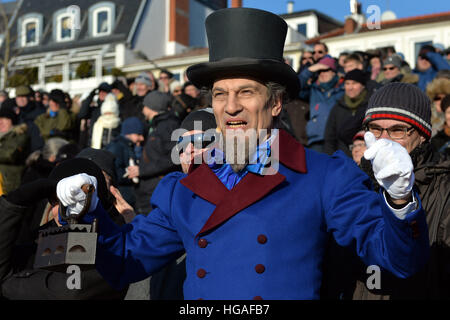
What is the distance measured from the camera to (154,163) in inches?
313

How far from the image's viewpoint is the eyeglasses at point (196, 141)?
16.1 feet

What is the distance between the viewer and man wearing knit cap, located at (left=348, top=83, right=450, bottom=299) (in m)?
3.65

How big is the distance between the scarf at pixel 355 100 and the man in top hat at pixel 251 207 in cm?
515

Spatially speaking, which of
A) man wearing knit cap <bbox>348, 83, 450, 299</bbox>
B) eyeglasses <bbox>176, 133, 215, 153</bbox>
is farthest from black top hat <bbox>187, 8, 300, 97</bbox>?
eyeglasses <bbox>176, 133, 215, 153</bbox>

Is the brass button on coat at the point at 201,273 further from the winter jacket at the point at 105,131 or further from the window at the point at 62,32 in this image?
the window at the point at 62,32

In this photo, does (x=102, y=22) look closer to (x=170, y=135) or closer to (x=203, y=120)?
(x=170, y=135)

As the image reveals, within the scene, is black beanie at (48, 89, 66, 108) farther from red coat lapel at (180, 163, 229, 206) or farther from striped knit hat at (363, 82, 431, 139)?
red coat lapel at (180, 163, 229, 206)

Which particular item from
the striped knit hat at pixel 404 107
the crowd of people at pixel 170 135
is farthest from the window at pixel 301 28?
the striped knit hat at pixel 404 107

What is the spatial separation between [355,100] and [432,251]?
481cm

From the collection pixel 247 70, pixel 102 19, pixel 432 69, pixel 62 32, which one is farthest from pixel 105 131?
pixel 102 19
